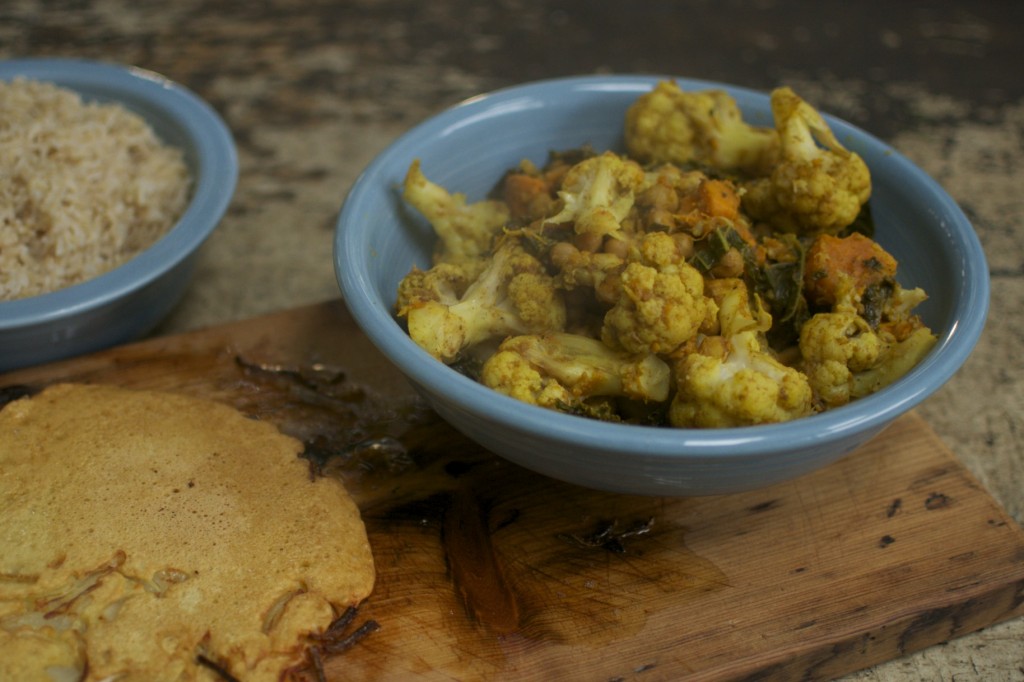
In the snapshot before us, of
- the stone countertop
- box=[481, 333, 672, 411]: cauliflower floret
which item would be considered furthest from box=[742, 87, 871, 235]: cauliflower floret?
the stone countertop

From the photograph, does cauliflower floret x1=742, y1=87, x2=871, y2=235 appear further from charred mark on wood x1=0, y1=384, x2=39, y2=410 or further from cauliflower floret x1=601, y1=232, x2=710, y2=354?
charred mark on wood x1=0, y1=384, x2=39, y2=410

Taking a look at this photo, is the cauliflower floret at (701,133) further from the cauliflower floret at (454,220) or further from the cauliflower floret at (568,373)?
the cauliflower floret at (568,373)

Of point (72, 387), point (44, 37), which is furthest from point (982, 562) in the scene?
point (44, 37)

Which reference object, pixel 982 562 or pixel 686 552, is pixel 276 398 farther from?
pixel 982 562

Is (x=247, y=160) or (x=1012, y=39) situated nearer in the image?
(x=247, y=160)

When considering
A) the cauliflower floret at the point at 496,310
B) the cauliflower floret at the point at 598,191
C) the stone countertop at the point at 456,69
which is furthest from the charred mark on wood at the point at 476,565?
the stone countertop at the point at 456,69

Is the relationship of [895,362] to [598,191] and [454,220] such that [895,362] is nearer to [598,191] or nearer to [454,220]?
[598,191]

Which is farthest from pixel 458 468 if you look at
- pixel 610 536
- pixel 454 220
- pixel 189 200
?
pixel 189 200
